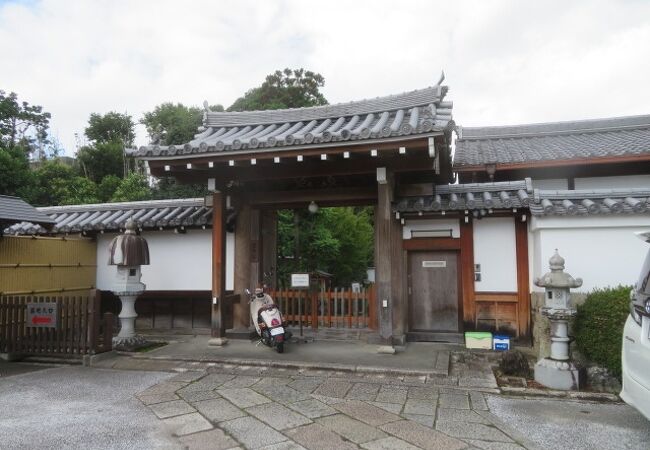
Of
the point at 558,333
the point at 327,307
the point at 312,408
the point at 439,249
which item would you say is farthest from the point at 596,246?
the point at 312,408

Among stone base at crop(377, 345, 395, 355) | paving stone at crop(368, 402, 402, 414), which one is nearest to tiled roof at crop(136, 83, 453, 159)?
stone base at crop(377, 345, 395, 355)

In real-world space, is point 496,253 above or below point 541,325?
above

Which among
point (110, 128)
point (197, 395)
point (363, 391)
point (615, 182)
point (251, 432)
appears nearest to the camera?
point (251, 432)

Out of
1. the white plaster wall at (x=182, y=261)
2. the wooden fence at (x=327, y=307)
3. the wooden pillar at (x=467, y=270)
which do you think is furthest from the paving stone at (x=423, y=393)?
the white plaster wall at (x=182, y=261)

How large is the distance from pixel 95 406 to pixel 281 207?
518cm

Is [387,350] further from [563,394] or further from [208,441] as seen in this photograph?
[208,441]

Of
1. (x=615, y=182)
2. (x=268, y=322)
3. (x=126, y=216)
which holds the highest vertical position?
(x=615, y=182)

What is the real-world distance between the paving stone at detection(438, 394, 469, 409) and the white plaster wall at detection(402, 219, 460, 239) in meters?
3.79

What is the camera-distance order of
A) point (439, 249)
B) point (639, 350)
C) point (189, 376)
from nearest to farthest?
point (639, 350)
point (189, 376)
point (439, 249)

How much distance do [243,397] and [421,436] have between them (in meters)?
2.25

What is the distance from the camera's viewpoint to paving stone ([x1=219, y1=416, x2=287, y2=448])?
3.85 meters

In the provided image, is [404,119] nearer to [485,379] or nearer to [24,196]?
[485,379]

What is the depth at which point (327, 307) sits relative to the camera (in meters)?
9.02

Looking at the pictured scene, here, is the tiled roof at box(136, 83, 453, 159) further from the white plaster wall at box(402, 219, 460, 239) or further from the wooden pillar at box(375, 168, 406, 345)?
the white plaster wall at box(402, 219, 460, 239)
